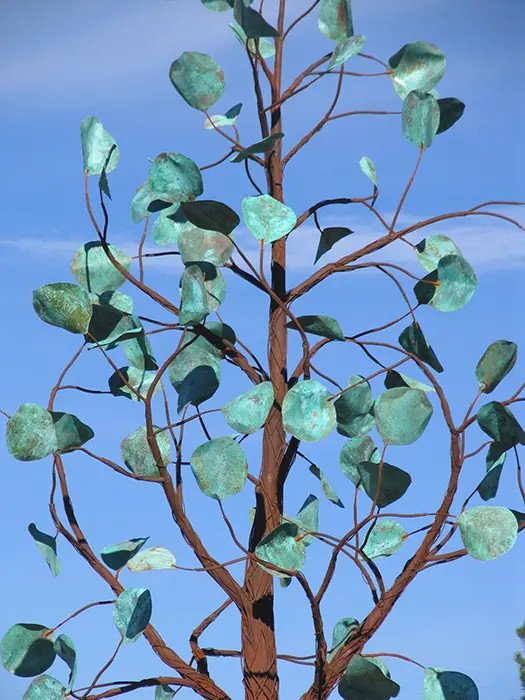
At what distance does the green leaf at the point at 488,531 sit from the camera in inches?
45.9

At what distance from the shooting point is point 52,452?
1250mm

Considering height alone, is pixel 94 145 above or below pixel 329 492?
above

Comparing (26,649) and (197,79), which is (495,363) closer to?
(197,79)

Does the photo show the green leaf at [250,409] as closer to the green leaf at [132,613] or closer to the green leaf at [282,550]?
the green leaf at [282,550]

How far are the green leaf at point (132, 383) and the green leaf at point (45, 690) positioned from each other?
38 centimetres

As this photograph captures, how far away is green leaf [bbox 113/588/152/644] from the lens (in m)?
1.20

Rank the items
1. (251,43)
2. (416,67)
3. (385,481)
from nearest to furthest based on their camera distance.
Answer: (385,481)
(416,67)
(251,43)

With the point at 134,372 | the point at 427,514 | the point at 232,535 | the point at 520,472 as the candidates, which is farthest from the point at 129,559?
the point at 520,472

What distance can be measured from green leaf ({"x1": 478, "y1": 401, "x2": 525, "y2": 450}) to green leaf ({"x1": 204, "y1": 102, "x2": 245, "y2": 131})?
532mm

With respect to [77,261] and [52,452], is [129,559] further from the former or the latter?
[77,261]

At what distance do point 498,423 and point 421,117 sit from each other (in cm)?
41

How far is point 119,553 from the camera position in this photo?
1271mm

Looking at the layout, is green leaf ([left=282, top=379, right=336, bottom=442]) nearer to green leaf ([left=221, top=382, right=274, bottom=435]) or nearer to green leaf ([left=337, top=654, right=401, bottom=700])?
A: green leaf ([left=221, top=382, right=274, bottom=435])

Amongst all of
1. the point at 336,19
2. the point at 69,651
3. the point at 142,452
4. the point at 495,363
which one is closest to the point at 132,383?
the point at 142,452
